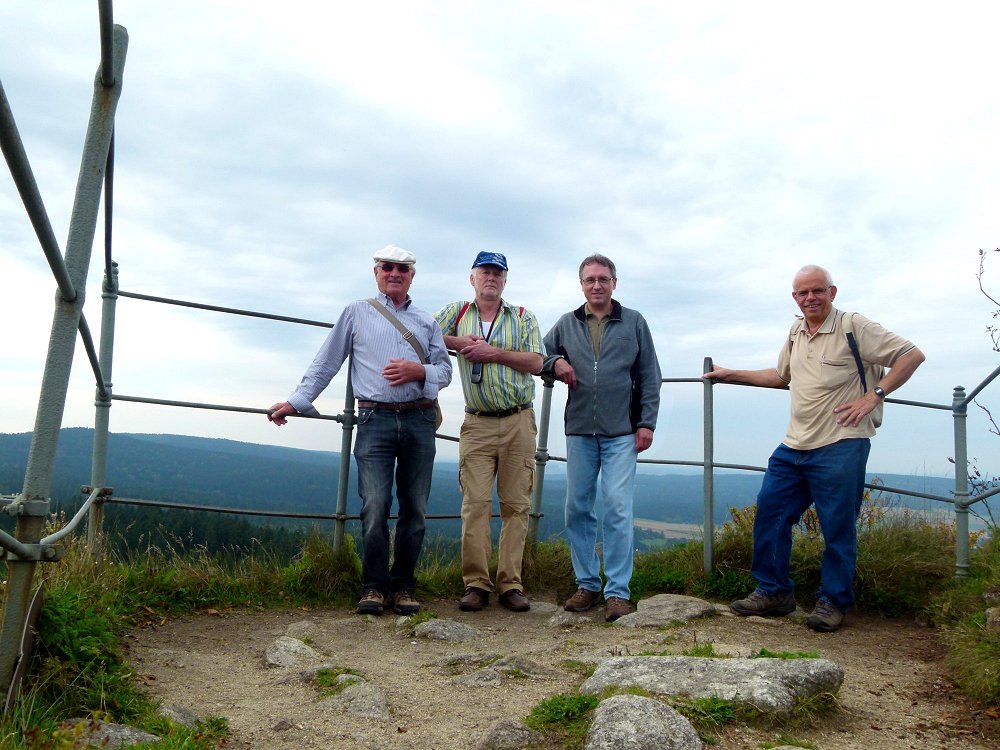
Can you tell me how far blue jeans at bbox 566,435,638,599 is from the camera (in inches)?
175

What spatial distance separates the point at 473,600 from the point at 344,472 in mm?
991

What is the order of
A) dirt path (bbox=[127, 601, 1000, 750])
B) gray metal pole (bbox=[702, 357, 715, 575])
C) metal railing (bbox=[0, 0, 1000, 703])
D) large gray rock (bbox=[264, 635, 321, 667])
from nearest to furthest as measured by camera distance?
metal railing (bbox=[0, 0, 1000, 703]) < dirt path (bbox=[127, 601, 1000, 750]) < large gray rock (bbox=[264, 635, 321, 667]) < gray metal pole (bbox=[702, 357, 715, 575])

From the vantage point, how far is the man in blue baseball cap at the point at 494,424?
4.47m

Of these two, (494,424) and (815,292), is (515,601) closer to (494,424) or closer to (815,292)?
(494,424)

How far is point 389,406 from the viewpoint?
4211 millimetres

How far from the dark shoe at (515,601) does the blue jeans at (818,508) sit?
47.8 inches

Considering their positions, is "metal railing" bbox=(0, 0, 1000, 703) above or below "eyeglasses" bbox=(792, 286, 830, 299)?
below

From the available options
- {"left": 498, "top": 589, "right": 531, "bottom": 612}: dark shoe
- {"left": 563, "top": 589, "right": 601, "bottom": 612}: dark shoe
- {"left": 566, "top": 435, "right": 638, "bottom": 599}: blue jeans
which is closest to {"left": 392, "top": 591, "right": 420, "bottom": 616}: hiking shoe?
{"left": 498, "top": 589, "right": 531, "bottom": 612}: dark shoe

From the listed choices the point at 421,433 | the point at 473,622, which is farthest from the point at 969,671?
the point at 421,433

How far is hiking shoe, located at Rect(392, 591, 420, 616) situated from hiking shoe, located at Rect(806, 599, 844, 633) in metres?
1.94

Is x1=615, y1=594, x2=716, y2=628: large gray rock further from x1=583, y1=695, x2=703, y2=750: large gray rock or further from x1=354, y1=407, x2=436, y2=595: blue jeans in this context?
x1=583, y1=695, x2=703, y2=750: large gray rock

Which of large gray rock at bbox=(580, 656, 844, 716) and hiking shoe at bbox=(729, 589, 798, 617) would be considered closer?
large gray rock at bbox=(580, 656, 844, 716)

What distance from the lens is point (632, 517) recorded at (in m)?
4.45

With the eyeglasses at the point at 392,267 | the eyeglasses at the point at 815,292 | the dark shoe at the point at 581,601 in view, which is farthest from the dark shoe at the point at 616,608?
the eyeglasses at the point at 392,267
